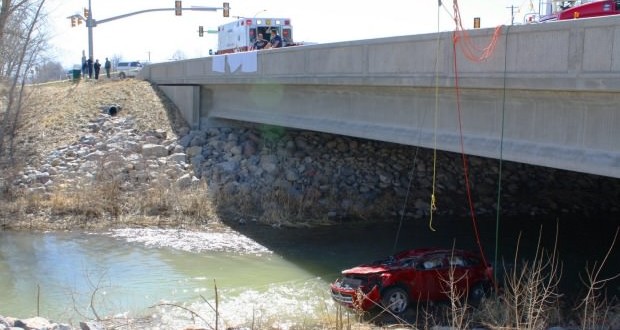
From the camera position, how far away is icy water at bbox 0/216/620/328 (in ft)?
46.9

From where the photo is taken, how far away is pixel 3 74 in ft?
110

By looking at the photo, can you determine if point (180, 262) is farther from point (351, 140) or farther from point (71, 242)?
point (351, 140)

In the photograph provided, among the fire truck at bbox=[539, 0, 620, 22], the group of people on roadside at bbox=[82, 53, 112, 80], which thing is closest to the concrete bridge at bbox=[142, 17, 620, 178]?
the fire truck at bbox=[539, 0, 620, 22]

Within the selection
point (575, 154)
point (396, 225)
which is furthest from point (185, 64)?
point (575, 154)

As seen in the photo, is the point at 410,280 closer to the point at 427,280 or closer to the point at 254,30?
the point at 427,280

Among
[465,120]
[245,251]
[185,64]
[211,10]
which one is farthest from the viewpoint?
[211,10]

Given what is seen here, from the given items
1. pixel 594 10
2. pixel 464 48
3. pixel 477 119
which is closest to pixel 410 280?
pixel 477 119

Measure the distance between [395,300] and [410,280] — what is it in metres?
0.50

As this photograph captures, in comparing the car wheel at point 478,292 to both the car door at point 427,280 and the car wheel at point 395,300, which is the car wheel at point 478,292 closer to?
the car door at point 427,280

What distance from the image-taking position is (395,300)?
13461 millimetres

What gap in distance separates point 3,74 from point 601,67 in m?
29.9

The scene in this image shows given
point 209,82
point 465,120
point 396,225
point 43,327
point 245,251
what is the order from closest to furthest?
point 43,327
point 465,120
point 245,251
point 396,225
point 209,82

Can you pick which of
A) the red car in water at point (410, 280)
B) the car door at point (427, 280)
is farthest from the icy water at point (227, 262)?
the car door at point (427, 280)

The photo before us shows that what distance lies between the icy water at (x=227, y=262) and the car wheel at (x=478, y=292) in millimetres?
2449
